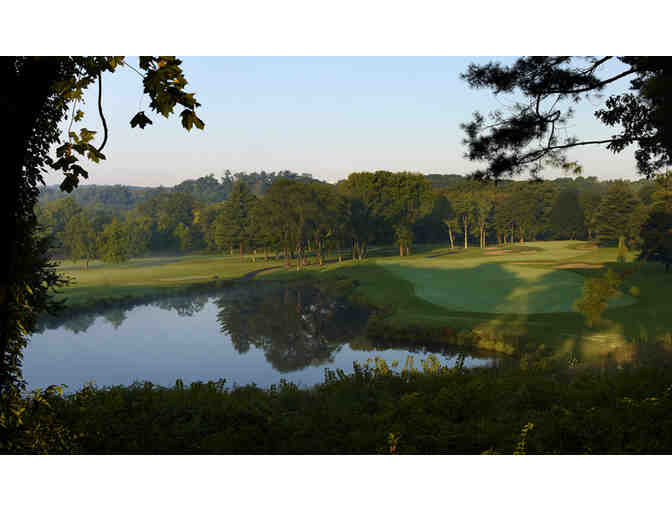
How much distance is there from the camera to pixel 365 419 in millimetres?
4461

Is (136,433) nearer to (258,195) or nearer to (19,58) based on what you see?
(19,58)

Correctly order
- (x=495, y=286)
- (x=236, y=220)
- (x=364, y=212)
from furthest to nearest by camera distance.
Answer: (x=236, y=220) → (x=495, y=286) → (x=364, y=212)

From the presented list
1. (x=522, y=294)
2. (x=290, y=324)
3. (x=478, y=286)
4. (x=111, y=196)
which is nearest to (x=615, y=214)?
(x=522, y=294)

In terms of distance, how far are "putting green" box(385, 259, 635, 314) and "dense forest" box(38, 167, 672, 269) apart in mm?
820

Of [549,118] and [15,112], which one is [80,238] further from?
[549,118]

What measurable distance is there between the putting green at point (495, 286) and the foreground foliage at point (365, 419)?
173 inches

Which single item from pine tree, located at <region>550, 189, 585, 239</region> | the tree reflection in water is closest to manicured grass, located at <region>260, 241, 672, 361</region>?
pine tree, located at <region>550, 189, 585, 239</region>

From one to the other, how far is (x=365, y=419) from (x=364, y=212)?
6.48 metres

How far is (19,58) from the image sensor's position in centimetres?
370

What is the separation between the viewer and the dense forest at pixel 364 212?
774 centimetres

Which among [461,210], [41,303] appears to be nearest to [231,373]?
[41,303]
